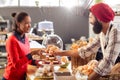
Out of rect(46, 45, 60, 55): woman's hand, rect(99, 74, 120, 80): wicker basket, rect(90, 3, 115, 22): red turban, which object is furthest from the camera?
rect(46, 45, 60, 55): woman's hand

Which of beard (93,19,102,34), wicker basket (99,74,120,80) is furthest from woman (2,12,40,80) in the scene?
wicker basket (99,74,120,80)

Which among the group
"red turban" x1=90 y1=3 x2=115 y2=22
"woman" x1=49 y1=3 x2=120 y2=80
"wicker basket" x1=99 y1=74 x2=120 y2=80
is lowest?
"wicker basket" x1=99 y1=74 x2=120 y2=80

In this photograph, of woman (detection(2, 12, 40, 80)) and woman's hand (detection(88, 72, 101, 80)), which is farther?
woman (detection(2, 12, 40, 80))

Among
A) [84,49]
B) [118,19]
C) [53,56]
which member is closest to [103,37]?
[84,49]

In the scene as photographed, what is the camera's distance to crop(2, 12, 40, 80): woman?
294 cm

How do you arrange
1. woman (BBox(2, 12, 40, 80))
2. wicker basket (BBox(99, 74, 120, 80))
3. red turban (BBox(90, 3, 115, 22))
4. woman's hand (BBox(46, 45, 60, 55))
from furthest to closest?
1. woman's hand (BBox(46, 45, 60, 55))
2. woman (BBox(2, 12, 40, 80))
3. red turban (BBox(90, 3, 115, 22))
4. wicker basket (BBox(99, 74, 120, 80))

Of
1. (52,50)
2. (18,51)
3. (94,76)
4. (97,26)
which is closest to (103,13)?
(97,26)

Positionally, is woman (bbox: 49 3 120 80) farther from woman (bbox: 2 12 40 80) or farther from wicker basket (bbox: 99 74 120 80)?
woman (bbox: 2 12 40 80)

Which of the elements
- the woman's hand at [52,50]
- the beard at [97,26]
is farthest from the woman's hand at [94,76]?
the woman's hand at [52,50]

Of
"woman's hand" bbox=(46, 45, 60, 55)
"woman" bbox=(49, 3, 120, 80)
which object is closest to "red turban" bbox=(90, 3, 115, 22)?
"woman" bbox=(49, 3, 120, 80)

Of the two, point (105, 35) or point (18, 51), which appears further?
point (18, 51)

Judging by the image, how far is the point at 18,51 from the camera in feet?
9.82

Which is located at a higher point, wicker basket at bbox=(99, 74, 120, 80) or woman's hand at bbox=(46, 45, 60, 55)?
woman's hand at bbox=(46, 45, 60, 55)

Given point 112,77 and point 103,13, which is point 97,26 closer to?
point 103,13
